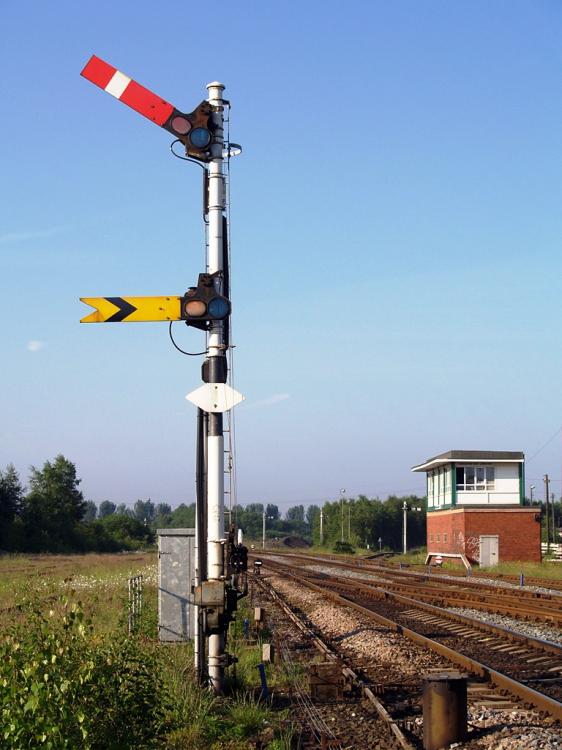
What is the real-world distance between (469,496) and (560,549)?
1626 cm

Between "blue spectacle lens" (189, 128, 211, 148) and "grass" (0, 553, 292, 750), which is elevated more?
"blue spectacle lens" (189, 128, 211, 148)

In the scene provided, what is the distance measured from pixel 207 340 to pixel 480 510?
114ft

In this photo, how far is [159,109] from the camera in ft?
26.7

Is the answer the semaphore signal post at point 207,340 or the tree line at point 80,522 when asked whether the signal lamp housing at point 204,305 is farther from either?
the tree line at point 80,522

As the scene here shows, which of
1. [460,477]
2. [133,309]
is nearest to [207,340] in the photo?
[133,309]

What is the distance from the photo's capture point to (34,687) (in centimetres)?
458

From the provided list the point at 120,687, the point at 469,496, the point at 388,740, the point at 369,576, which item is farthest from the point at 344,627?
the point at 469,496

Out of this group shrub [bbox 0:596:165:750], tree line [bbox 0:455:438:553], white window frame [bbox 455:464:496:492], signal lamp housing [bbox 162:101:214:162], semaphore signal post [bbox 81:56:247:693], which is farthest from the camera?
tree line [bbox 0:455:438:553]

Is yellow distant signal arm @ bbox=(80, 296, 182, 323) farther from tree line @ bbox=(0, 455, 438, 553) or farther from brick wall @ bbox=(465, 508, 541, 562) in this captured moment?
tree line @ bbox=(0, 455, 438, 553)

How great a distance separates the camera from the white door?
1567 inches

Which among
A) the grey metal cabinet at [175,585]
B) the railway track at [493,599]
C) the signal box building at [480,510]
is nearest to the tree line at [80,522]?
the signal box building at [480,510]

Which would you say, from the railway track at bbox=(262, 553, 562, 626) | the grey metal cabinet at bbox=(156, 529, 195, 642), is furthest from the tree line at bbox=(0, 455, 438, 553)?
the grey metal cabinet at bbox=(156, 529, 195, 642)

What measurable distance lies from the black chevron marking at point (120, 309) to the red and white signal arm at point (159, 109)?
1591 mm

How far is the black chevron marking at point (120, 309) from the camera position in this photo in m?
7.91
